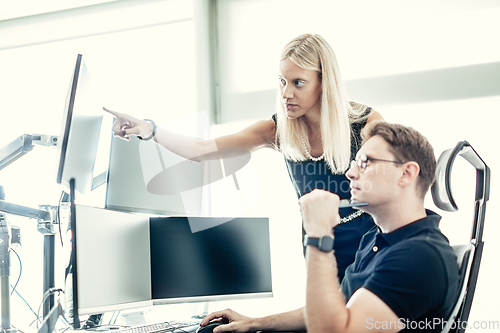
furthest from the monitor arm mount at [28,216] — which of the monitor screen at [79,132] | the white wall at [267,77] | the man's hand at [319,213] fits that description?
the white wall at [267,77]

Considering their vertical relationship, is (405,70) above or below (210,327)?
above

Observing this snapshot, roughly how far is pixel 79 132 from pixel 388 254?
903 mm

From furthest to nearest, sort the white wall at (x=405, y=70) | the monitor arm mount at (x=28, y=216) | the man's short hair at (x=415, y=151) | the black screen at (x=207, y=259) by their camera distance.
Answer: the white wall at (x=405, y=70)
the black screen at (x=207, y=259)
the monitor arm mount at (x=28, y=216)
the man's short hair at (x=415, y=151)

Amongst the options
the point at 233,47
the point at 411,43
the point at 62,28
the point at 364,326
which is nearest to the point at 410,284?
the point at 364,326

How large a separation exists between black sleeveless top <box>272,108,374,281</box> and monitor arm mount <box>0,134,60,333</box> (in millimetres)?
854

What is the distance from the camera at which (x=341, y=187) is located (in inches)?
58.2

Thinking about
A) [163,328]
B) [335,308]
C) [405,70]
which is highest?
[405,70]

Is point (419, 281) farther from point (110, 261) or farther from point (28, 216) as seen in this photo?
point (28, 216)

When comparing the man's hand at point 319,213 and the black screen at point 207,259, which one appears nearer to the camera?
the man's hand at point 319,213

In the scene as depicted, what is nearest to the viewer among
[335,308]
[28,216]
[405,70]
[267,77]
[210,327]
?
[335,308]

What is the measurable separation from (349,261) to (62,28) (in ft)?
8.42

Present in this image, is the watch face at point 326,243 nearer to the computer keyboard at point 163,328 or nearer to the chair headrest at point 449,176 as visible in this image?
the chair headrest at point 449,176

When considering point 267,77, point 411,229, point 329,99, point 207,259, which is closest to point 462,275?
point 411,229

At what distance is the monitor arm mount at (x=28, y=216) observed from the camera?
1.42 m
